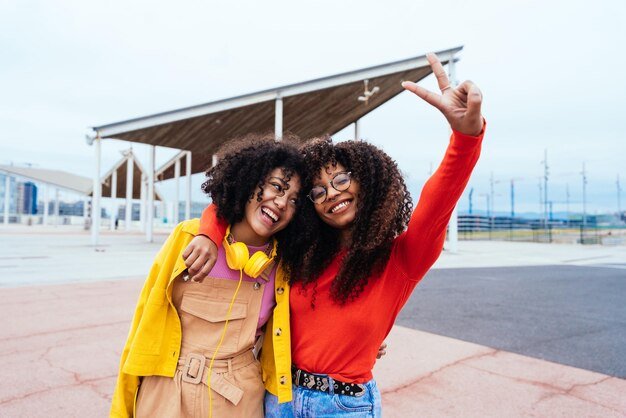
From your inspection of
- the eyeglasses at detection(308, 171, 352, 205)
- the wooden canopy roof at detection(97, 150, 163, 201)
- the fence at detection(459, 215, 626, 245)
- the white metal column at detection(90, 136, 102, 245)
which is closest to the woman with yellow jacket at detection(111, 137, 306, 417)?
the eyeglasses at detection(308, 171, 352, 205)

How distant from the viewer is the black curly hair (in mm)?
1813

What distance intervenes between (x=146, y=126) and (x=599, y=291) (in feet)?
46.0

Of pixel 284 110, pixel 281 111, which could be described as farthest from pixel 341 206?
pixel 284 110

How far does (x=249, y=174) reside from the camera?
1.89 m

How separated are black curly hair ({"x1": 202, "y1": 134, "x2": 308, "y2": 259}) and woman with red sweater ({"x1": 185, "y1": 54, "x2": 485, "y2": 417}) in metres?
0.08

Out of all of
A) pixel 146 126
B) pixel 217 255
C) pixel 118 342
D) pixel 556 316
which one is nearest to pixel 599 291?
pixel 556 316

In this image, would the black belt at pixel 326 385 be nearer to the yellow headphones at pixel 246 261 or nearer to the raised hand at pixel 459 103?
the yellow headphones at pixel 246 261

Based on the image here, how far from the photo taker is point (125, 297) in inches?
262

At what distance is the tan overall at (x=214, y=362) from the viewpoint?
155 cm

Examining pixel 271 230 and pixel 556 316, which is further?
pixel 556 316

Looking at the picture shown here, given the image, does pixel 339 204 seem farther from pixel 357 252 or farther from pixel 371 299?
pixel 371 299

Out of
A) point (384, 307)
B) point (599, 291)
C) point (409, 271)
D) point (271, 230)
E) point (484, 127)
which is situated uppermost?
point (484, 127)

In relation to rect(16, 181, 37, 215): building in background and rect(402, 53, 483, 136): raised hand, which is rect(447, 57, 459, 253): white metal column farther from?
rect(16, 181, 37, 215): building in background

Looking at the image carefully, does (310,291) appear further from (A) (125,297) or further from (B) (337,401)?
(A) (125,297)
